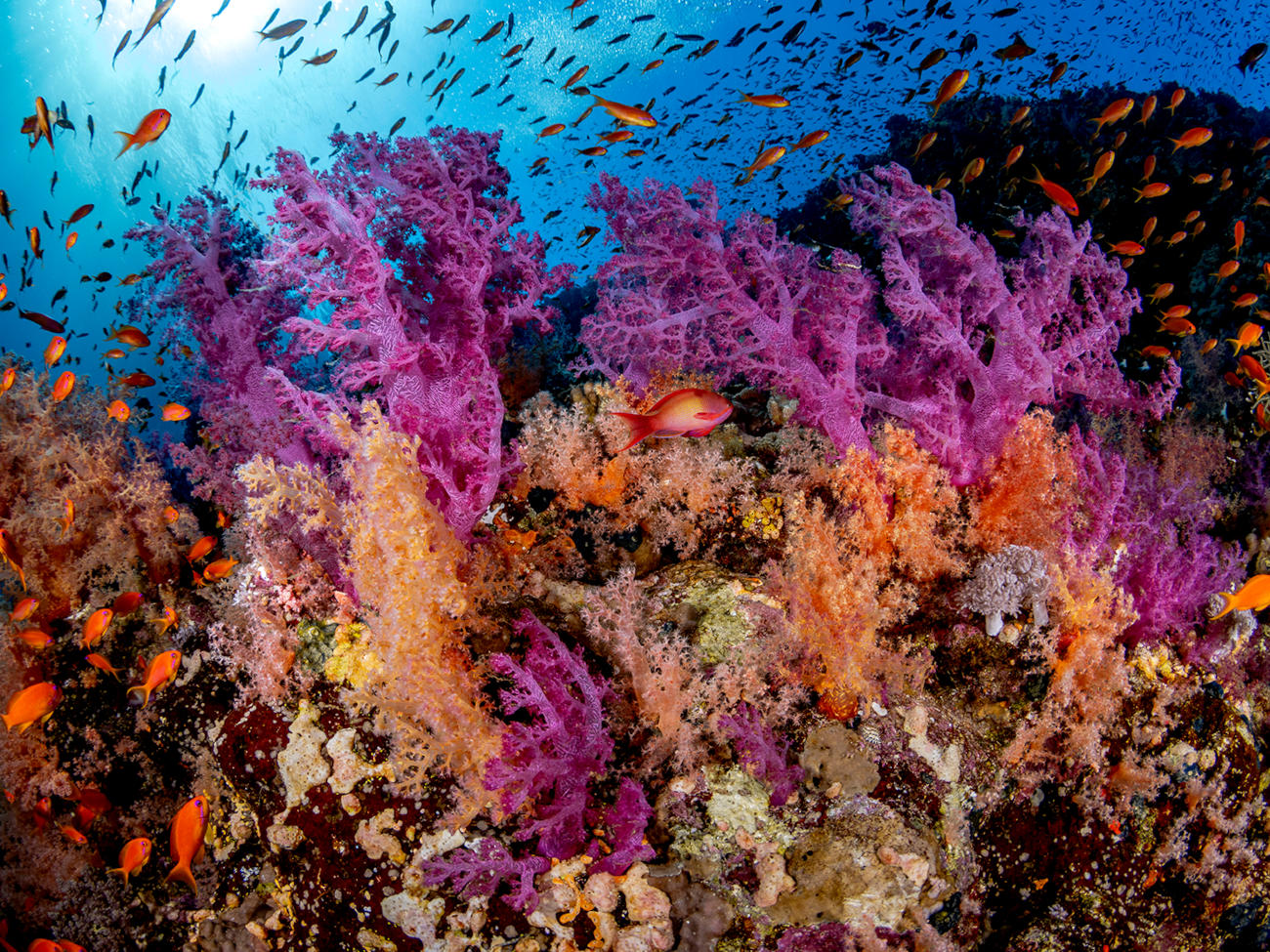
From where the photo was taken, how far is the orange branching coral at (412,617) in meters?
2.51

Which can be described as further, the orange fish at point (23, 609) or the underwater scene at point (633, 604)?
the orange fish at point (23, 609)

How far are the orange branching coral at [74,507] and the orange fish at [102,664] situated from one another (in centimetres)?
61

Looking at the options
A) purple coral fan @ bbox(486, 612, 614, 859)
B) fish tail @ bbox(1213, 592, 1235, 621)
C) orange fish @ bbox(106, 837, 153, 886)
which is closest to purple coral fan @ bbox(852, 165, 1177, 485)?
fish tail @ bbox(1213, 592, 1235, 621)

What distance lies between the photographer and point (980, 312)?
3844mm

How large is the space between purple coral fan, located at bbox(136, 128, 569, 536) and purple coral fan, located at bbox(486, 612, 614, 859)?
1.42 meters

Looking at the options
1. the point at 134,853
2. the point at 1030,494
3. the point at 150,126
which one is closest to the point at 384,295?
the point at 134,853

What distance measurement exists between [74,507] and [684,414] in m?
5.06

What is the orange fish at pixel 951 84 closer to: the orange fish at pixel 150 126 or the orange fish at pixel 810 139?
the orange fish at pixel 810 139

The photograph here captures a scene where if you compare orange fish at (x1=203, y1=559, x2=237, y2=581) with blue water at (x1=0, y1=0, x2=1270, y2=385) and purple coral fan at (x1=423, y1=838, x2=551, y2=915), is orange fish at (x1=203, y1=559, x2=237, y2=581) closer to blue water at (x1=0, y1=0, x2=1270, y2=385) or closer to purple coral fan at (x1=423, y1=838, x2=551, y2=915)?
purple coral fan at (x1=423, y1=838, x2=551, y2=915)

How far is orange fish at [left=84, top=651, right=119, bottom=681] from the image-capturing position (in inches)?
157

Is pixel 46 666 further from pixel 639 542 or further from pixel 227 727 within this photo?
pixel 639 542

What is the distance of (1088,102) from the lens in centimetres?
834

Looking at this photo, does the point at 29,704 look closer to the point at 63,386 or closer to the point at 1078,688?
the point at 63,386

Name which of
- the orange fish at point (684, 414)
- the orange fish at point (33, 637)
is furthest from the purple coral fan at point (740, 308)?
the orange fish at point (33, 637)
